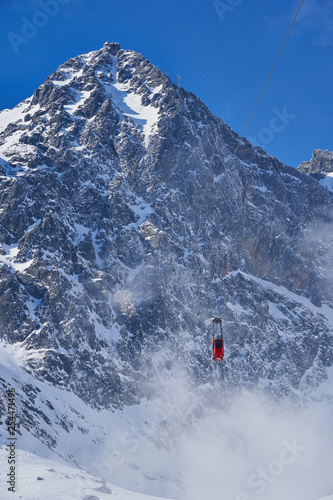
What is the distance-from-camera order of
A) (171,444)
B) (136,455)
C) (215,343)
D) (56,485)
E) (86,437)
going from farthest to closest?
(171,444) < (136,455) < (86,437) < (56,485) < (215,343)

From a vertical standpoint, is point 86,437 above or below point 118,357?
below

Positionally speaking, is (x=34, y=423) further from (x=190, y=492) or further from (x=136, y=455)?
(x=190, y=492)

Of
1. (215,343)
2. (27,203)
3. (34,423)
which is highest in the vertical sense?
(27,203)

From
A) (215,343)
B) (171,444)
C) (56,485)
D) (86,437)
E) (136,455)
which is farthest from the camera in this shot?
(171,444)

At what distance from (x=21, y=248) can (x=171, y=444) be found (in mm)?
74310

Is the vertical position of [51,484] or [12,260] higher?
[12,260]

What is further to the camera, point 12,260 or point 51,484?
point 12,260

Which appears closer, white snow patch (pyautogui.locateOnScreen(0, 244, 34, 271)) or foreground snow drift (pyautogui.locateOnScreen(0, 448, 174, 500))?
foreground snow drift (pyautogui.locateOnScreen(0, 448, 174, 500))

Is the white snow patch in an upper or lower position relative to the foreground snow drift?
upper

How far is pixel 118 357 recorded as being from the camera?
187 meters

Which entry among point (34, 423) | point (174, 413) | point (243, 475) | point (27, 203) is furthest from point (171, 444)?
point (27, 203)

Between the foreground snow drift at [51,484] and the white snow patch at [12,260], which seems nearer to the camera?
the foreground snow drift at [51,484]

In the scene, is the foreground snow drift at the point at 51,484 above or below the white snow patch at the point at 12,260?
below

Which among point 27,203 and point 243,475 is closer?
point 243,475
